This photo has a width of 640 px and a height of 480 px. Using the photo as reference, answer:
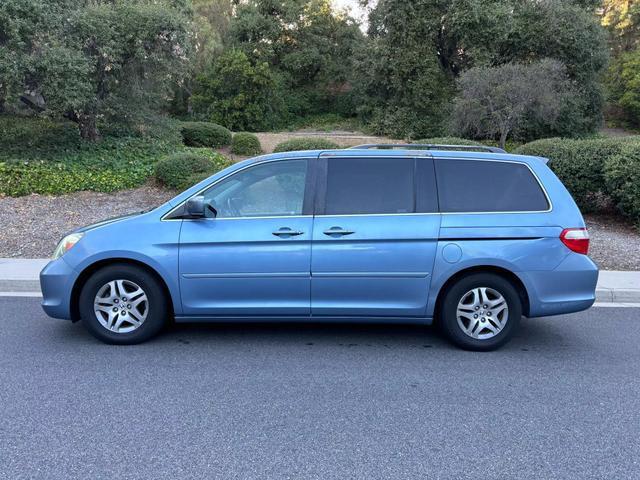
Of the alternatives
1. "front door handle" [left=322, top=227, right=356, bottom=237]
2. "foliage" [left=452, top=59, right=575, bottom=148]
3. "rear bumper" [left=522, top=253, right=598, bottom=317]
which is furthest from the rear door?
"foliage" [left=452, top=59, right=575, bottom=148]

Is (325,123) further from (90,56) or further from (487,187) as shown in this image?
(487,187)

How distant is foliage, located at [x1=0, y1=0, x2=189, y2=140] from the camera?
1171cm

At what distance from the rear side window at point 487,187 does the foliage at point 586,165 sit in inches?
244

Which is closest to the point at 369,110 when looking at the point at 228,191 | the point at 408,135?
the point at 408,135

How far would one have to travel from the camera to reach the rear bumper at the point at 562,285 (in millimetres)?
4938

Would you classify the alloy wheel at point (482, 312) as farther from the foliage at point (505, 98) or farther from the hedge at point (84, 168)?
the foliage at point (505, 98)

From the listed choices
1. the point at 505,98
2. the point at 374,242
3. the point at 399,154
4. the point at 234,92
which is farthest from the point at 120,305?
the point at 234,92

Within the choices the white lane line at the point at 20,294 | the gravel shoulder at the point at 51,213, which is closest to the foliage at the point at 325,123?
the gravel shoulder at the point at 51,213

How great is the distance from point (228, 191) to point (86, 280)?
5.07 ft

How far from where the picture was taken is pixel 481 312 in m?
5.00

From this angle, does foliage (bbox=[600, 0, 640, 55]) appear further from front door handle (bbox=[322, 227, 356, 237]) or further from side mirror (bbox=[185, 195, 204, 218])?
side mirror (bbox=[185, 195, 204, 218])

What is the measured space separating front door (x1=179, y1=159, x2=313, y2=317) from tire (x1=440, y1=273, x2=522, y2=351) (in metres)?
1.34

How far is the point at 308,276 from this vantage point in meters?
4.92

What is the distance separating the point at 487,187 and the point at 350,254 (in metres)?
1.45
